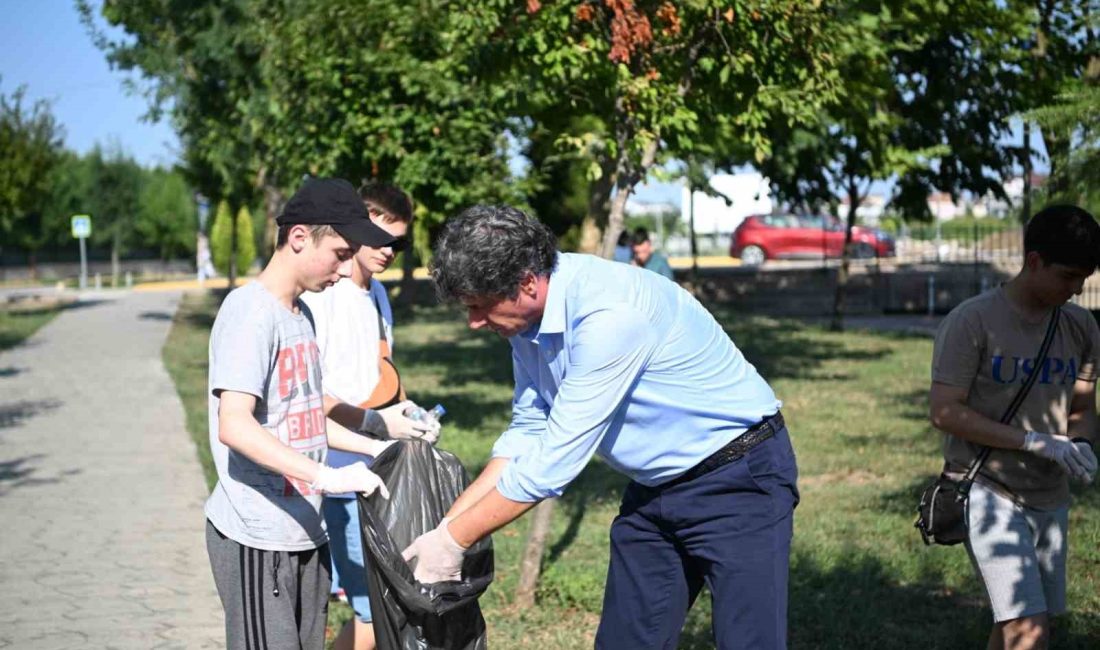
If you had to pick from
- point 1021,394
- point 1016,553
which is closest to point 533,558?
point 1016,553

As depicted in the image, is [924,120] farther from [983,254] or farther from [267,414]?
[267,414]

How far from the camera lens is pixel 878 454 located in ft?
31.5

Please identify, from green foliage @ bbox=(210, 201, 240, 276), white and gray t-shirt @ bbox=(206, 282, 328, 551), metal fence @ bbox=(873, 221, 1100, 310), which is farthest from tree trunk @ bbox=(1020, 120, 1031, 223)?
green foliage @ bbox=(210, 201, 240, 276)

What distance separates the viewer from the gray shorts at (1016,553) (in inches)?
150

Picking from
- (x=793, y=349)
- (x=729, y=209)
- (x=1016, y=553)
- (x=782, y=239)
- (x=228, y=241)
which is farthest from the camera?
(x=228, y=241)

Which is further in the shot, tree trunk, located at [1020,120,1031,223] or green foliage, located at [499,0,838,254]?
green foliage, located at [499,0,838,254]

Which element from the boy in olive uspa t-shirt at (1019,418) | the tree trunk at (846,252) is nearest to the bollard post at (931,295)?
the tree trunk at (846,252)

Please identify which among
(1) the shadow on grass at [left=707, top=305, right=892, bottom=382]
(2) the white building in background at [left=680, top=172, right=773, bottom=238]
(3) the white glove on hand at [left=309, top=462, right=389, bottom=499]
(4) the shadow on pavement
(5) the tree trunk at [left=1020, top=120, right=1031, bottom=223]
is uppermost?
(2) the white building in background at [left=680, top=172, right=773, bottom=238]

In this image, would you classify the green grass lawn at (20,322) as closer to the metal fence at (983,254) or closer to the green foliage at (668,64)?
the metal fence at (983,254)

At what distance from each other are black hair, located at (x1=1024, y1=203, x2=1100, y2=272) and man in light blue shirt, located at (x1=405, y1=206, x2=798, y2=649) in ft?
3.41

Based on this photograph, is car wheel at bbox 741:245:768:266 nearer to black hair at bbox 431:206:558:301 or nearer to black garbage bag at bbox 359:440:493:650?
black garbage bag at bbox 359:440:493:650

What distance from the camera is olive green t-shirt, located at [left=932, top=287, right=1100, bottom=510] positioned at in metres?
3.82

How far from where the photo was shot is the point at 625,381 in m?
2.93

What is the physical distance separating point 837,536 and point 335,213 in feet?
14.9
